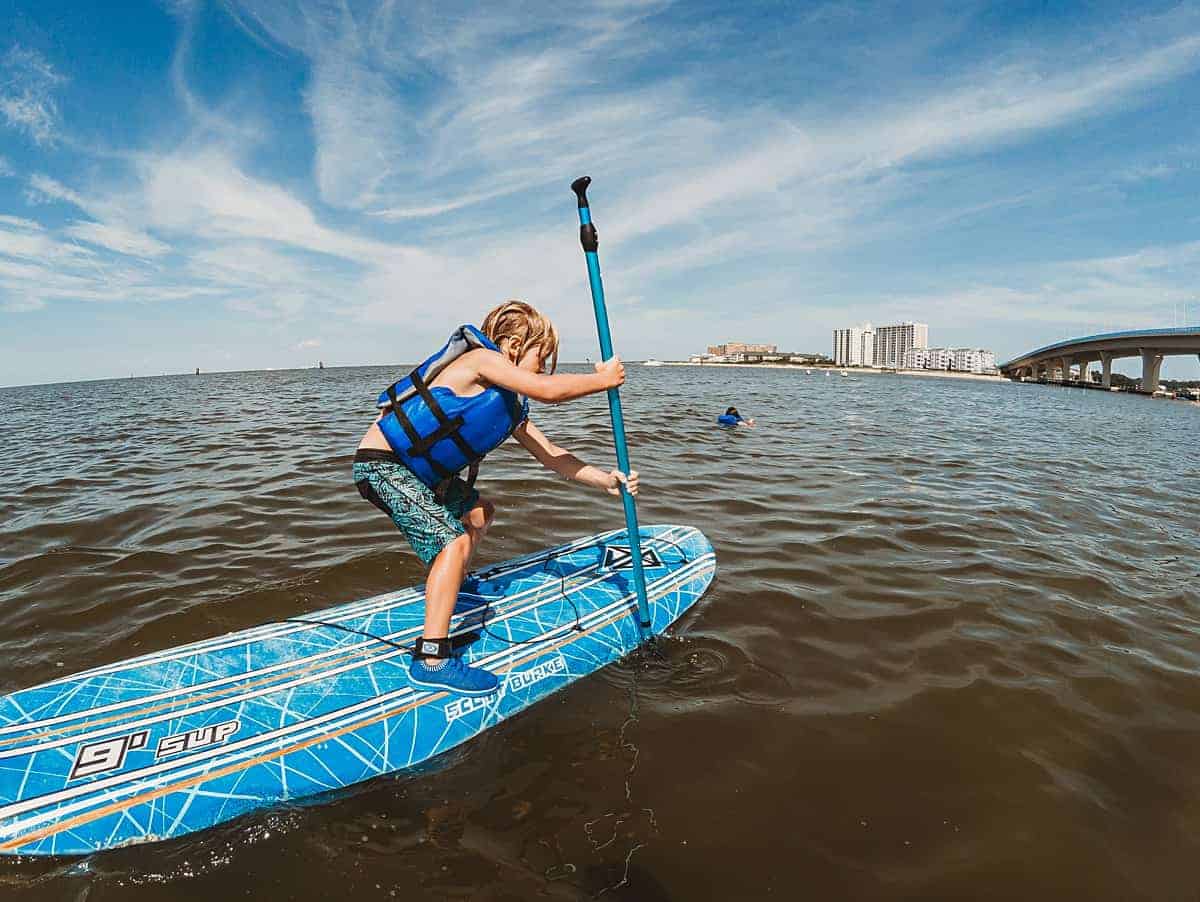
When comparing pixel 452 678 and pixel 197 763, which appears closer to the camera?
pixel 197 763

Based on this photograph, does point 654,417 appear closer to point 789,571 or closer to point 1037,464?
point 1037,464

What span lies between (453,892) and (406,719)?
3.18 feet

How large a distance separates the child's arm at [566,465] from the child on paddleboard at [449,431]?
1.39 feet

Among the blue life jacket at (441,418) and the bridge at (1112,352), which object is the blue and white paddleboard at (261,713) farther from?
the bridge at (1112,352)

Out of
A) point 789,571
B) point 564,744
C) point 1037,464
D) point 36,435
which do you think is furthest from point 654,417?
point 36,435

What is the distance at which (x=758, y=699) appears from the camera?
3674 millimetres

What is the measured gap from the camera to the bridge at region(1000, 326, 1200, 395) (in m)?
51.9

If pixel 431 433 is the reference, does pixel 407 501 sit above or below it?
below

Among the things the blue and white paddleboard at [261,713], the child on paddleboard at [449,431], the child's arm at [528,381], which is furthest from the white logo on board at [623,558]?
the child's arm at [528,381]

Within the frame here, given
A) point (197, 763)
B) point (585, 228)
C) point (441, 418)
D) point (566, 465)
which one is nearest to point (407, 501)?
point (441, 418)

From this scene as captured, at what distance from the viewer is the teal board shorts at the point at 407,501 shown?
3.50 meters

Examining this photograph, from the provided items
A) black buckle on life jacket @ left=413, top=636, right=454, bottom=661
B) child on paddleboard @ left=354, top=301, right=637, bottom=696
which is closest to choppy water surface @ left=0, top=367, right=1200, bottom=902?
black buckle on life jacket @ left=413, top=636, right=454, bottom=661

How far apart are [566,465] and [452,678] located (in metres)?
1.66

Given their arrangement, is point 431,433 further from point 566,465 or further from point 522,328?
point 566,465
